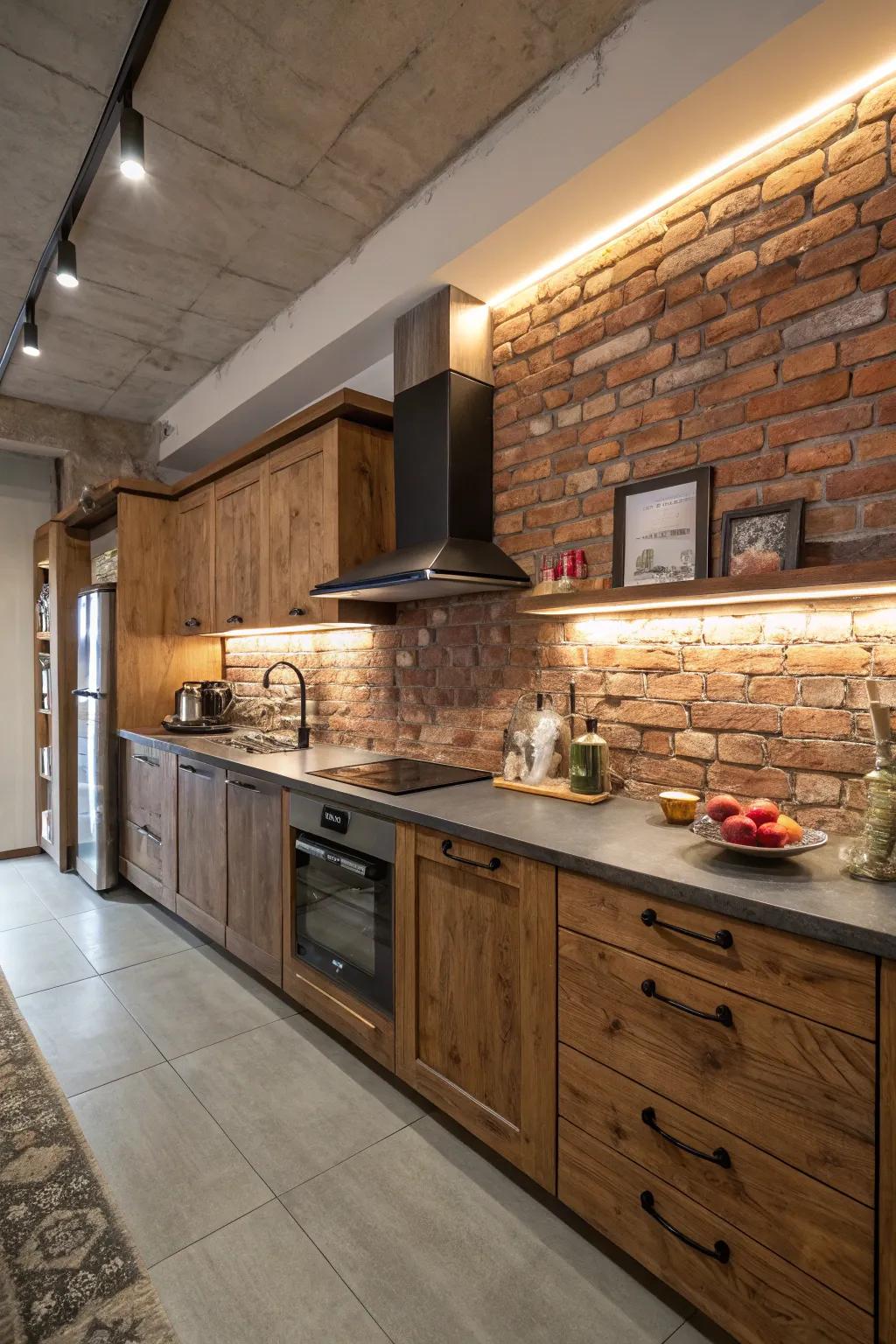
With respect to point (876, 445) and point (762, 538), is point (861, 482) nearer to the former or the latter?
point (876, 445)

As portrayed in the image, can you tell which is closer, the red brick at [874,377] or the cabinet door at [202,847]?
the red brick at [874,377]

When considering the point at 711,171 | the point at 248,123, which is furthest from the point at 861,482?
the point at 248,123

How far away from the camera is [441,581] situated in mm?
2283

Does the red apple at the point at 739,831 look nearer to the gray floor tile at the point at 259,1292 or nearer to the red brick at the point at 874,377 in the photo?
the red brick at the point at 874,377

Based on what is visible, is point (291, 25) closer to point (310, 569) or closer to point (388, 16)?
point (388, 16)

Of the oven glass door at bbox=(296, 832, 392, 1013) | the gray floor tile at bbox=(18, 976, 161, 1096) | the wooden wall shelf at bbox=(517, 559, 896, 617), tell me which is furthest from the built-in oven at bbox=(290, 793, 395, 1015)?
the wooden wall shelf at bbox=(517, 559, 896, 617)

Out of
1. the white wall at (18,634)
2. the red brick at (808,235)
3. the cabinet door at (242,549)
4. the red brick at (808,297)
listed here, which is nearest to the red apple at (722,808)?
the red brick at (808,297)

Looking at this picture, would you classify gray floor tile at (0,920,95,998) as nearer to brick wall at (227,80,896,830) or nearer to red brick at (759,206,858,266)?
brick wall at (227,80,896,830)

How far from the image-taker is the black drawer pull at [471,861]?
1.70 meters

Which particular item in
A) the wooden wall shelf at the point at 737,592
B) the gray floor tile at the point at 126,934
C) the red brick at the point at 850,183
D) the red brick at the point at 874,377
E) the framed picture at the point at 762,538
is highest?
the red brick at the point at 850,183

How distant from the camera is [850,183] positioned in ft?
5.31

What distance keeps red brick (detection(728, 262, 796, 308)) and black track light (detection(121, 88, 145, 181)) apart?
69.7 inches

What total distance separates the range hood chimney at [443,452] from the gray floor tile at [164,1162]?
5.82 ft

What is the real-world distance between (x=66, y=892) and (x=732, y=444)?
168 inches
